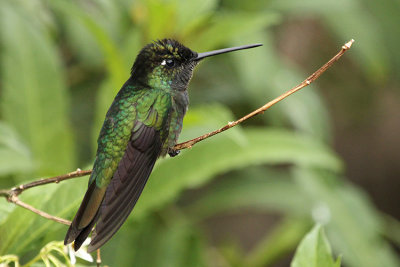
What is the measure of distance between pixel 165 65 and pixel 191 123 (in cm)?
102

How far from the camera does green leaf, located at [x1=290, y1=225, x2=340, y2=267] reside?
1813 mm

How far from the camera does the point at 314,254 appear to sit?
1822mm

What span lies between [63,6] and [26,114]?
24.3 inches

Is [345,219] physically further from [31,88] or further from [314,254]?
[314,254]

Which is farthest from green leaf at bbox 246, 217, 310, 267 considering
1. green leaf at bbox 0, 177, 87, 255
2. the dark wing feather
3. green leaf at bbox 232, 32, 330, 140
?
the dark wing feather

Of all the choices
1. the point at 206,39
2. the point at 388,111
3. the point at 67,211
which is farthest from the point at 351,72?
the point at 67,211

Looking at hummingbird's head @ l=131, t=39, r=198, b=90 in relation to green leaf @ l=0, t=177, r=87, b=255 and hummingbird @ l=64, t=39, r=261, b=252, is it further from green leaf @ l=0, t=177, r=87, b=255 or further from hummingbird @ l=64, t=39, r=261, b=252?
green leaf @ l=0, t=177, r=87, b=255

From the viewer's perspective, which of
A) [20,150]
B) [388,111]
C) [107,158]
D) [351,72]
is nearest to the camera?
[107,158]

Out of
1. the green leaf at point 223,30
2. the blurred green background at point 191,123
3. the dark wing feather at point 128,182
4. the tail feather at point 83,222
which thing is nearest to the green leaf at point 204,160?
the blurred green background at point 191,123

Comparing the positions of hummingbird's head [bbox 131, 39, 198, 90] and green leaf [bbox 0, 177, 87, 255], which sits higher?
hummingbird's head [bbox 131, 39, 198, 90]

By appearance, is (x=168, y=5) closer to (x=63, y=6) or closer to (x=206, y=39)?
(x=206, y=39)

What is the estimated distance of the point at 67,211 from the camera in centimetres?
189

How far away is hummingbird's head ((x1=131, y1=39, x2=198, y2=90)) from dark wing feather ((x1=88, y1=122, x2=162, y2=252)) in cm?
15

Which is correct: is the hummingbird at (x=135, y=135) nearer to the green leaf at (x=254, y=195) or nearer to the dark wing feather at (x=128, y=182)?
the dark wing feather at (x=128, y=182)
